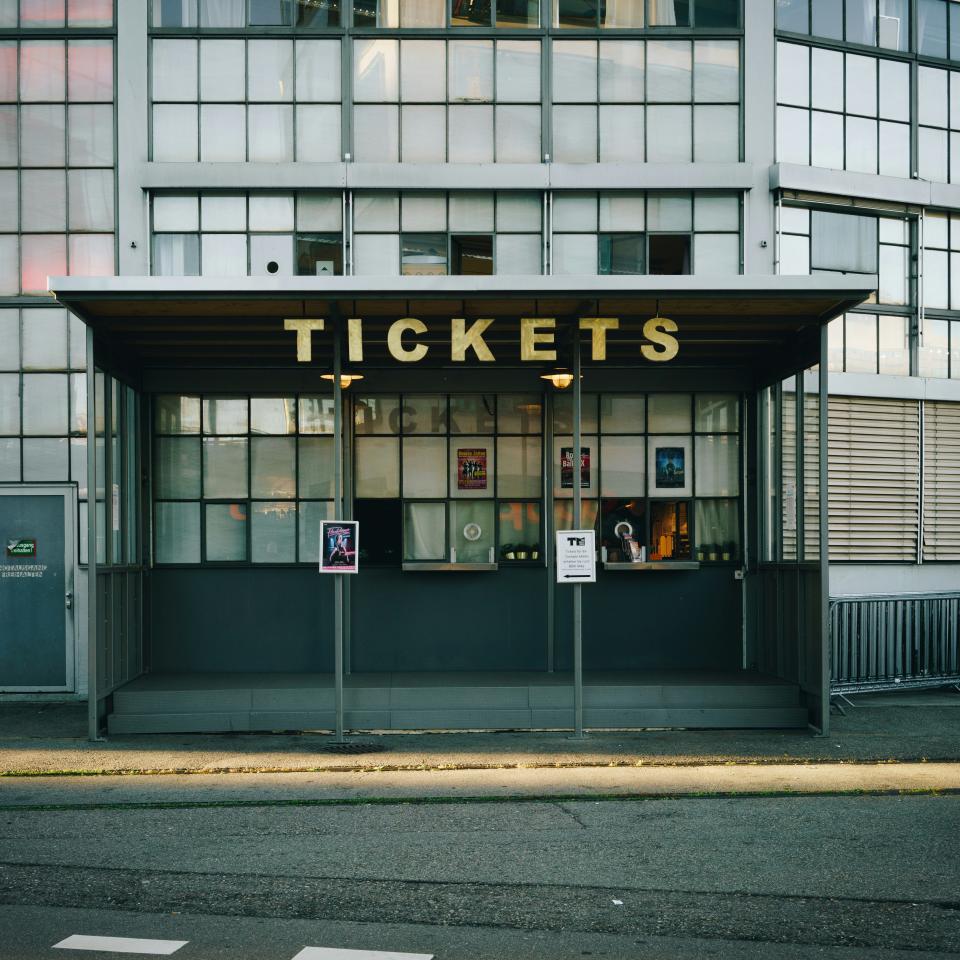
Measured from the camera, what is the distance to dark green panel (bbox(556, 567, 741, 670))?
1498 centimetres

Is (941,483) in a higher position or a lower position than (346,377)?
lower

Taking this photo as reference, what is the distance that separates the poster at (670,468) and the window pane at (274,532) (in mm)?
4718

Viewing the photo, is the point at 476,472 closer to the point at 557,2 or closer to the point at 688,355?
the point at 688,355

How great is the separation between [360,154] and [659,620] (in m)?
7.34

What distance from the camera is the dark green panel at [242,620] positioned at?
48.5 feet

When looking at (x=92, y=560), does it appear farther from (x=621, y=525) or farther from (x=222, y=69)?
(x=222, y=69)

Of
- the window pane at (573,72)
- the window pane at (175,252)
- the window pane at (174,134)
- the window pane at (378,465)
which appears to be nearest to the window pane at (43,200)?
the window pane at (174,134)

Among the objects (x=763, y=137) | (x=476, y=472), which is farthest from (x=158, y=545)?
(x=763, y=137)

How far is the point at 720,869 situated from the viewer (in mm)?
7656

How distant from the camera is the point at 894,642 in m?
15.3

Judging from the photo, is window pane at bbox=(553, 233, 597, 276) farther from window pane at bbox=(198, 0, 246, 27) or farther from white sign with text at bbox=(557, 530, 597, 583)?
window pane at bbox=(198, 0, 246, 27)

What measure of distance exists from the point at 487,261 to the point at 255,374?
3.51m

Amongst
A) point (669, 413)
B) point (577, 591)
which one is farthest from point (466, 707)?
point (669, 413)

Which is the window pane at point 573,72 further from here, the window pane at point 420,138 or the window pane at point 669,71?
the window pane at point 420,138
